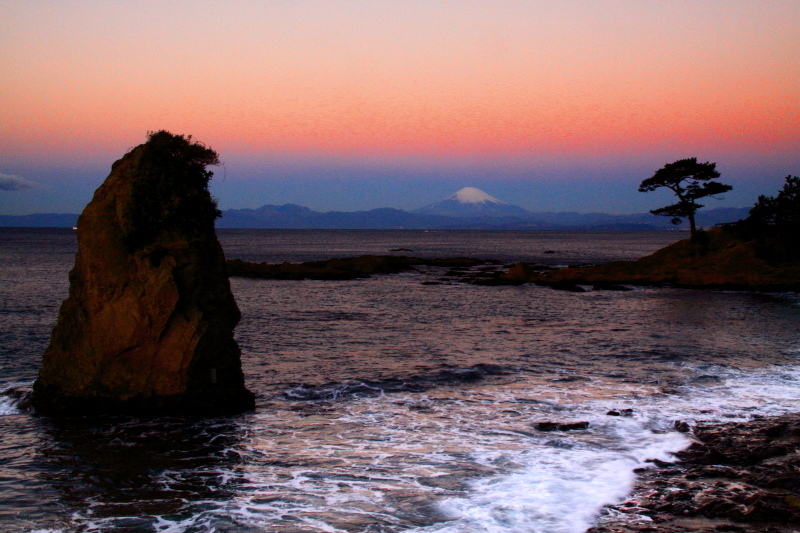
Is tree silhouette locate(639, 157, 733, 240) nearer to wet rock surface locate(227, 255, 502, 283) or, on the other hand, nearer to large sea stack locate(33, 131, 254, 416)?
wet rock surface locate(227, 255, 502, 283)

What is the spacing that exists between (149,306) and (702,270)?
154 feet

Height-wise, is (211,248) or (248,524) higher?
(211,248)

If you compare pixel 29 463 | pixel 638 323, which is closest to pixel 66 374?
pixel 29 463

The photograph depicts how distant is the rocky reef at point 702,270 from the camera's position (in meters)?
45.9

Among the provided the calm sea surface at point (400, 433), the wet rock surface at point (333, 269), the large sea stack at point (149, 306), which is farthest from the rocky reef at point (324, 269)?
the large sea stack at point (149, 306)

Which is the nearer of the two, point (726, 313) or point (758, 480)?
point (758, 480)

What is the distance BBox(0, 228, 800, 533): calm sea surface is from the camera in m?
8.90

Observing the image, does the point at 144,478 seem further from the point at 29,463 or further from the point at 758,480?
the point at 758,480

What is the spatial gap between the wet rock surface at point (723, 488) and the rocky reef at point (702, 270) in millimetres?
37468

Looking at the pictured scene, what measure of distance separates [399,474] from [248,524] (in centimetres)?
276

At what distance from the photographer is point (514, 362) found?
20047mm

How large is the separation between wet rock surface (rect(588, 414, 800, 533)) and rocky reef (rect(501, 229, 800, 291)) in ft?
123

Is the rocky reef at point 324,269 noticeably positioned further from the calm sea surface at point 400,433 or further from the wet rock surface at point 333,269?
the calm sea surface at point 400,433

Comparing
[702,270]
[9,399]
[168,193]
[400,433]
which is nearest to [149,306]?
[168,193]
